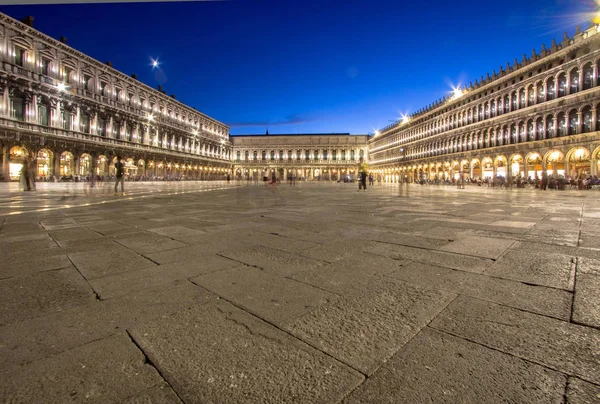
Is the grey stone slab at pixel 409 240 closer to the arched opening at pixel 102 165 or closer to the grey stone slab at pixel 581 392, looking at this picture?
the grey stone slab at pixel 581 392

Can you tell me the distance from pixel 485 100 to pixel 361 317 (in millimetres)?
49398

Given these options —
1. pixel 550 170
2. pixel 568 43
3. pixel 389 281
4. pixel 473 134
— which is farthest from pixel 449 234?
pixel 473 134

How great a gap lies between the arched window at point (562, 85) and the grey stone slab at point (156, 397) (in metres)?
41.9

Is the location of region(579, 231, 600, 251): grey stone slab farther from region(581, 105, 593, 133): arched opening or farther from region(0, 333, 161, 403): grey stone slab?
region(581, 105, 593, 133): arched opening

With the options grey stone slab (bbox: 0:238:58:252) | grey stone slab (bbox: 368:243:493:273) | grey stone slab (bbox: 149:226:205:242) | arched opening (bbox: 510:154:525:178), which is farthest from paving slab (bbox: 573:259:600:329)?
arched opening (bbox: 510:154:525:178)

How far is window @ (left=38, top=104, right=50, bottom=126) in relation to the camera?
84.0 ft

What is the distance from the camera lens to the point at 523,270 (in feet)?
7.52

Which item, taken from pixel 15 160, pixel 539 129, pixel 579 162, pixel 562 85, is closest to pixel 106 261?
pixel 15 160

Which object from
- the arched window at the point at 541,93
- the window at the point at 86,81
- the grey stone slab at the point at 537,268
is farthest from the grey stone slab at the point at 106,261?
the arched window at the point at 541,93

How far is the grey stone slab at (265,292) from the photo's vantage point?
1615mm

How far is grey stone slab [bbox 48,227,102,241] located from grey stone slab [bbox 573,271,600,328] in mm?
4483

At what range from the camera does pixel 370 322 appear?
1.48 meters

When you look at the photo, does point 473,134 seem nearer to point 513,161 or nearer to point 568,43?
point 513,161

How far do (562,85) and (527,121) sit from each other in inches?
180
